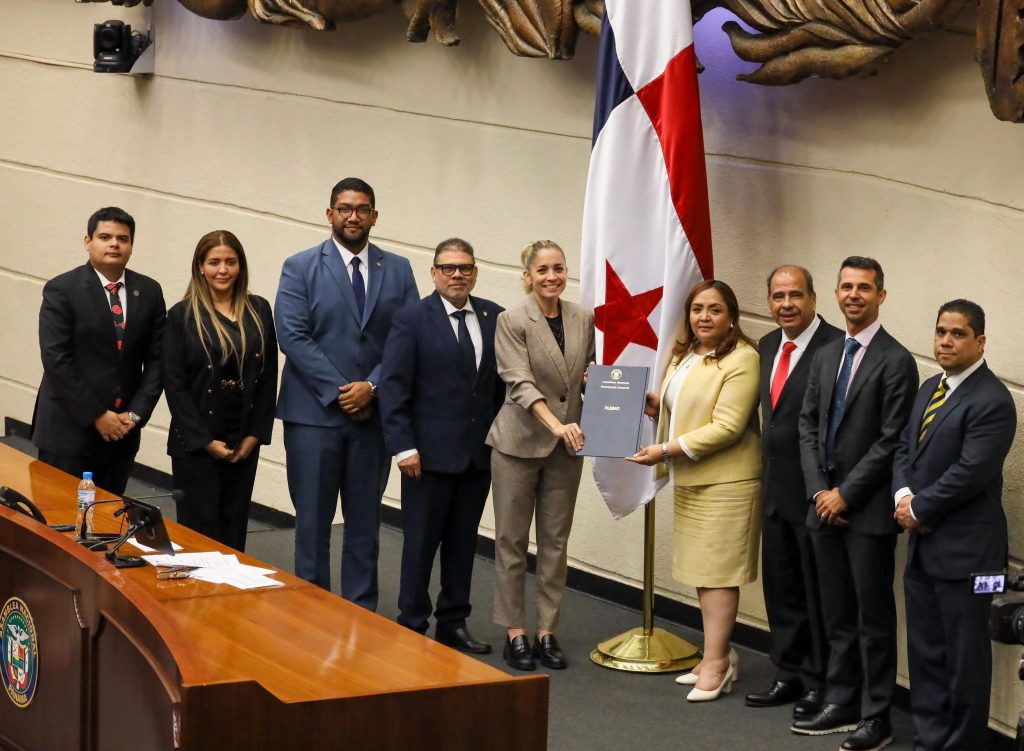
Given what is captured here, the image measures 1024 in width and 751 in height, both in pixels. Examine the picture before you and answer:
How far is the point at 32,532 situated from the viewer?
4.14 metres

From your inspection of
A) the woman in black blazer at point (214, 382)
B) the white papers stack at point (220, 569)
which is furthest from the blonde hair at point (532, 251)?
the white papers stack at point (220, 569)

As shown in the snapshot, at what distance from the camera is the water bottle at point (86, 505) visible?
14.9ft

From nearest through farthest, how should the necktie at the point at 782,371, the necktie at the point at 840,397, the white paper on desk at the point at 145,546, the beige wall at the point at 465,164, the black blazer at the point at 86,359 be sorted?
the white paper on desk at the point at 145,546, the necktie at the point at 840,397, the beige wall at the point at 465,164, the necktie at the point at 782,371, the black blazer at the point at 86,359

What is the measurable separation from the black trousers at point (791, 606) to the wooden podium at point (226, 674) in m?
1.74

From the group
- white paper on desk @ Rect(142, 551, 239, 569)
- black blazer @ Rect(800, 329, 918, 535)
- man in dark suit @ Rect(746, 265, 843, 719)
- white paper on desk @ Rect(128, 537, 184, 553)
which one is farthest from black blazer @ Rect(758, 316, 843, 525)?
white paper on desk @ Rect(128, 537, 184, 553)

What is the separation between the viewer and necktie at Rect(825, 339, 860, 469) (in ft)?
16.1

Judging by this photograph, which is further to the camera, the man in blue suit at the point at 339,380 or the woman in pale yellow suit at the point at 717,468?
the man in blue suit at the point at 339,380

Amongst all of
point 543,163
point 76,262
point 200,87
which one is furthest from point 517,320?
point 76,262

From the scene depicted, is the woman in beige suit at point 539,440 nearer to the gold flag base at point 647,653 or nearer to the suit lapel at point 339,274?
the gold flag base at point 647,653

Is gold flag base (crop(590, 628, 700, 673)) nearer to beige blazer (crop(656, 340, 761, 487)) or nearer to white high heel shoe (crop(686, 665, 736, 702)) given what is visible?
white high heel shoe (crop(686, 665, 736, 702))

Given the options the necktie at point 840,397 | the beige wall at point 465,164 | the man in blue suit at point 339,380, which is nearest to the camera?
the necktie at point 840,397

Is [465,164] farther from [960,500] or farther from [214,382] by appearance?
[960,500]

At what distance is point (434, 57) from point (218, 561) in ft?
10.8

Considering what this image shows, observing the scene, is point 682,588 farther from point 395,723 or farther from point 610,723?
→ point 395,723
